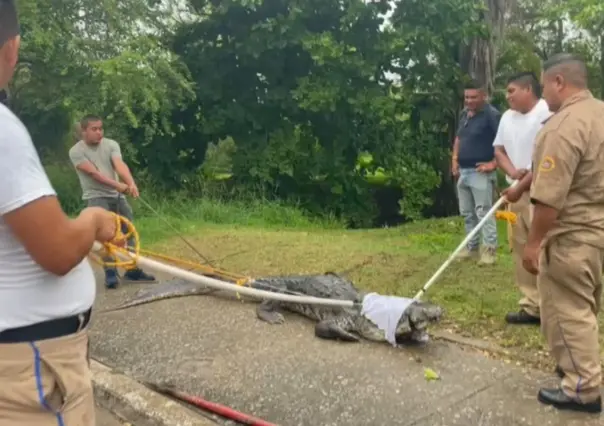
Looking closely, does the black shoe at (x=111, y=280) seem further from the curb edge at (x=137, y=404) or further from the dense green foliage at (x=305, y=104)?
the dense green foliage at (x=305, y=104)

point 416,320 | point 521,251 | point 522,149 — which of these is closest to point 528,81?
point 522,149

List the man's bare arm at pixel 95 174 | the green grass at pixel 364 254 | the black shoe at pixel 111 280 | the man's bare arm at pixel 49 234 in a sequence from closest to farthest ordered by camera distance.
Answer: the man's bare arm at pixel 49 234 < the green grass at pixel 364 254 < the man's bare arm at pixel 95 174 < the black shoe at pixel 111 280

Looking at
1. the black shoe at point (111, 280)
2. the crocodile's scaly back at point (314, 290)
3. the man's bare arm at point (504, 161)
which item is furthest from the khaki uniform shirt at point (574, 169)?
the black shoe at point (111, 280)

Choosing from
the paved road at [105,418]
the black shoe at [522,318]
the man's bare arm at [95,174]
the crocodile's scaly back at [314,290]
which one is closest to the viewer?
the paved road at [105,418]

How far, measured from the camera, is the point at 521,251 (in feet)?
17.8

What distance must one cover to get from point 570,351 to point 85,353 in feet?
8.94

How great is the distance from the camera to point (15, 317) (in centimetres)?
197

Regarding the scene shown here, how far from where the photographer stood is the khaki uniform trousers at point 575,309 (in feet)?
12.2

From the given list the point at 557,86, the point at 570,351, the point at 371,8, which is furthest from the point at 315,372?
the point at 371,8

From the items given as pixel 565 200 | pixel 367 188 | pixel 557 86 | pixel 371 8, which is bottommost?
pixel 367 188

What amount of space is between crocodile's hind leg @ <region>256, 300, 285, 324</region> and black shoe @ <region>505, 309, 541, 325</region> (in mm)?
1804

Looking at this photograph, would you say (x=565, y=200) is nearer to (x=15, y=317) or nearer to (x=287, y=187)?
(x=15, y=317)

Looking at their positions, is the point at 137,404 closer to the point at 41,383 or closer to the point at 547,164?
the point at 41,383

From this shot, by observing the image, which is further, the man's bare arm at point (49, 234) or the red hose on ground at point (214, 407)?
the red hose on ground at point (214, 407)
